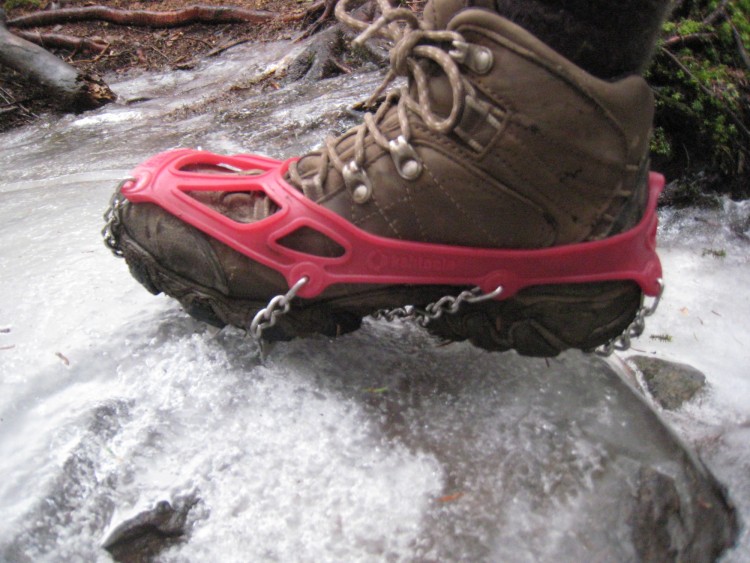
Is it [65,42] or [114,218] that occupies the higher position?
[114,218]

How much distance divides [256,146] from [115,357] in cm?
184

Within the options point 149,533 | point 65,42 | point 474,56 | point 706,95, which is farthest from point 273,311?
point 65,42

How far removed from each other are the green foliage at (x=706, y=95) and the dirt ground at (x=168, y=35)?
14.9 ft

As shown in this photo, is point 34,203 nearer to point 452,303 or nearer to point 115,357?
point 115,357

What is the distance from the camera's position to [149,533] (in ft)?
4.15

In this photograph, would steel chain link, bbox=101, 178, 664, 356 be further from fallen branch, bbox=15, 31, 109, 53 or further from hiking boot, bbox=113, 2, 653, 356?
fallen branch, bbox=15, 31, 109, 53

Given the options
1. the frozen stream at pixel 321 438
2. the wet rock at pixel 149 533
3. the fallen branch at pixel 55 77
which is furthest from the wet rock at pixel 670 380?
the fallen branch at pixel 55 77

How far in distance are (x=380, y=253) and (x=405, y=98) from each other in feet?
0.98

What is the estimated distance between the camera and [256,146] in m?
3.23

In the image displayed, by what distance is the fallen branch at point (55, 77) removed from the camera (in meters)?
4.80

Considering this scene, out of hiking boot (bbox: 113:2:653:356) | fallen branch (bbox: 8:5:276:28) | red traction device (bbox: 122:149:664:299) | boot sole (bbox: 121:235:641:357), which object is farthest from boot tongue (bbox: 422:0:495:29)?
fallen branch (bbox: 8:5:276:28)

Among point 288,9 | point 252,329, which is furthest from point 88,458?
point 288,9

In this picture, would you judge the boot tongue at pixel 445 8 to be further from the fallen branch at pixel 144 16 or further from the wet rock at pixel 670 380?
the fallen branch at pixel 144 16

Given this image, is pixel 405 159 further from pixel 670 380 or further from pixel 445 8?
pixel 670 380
